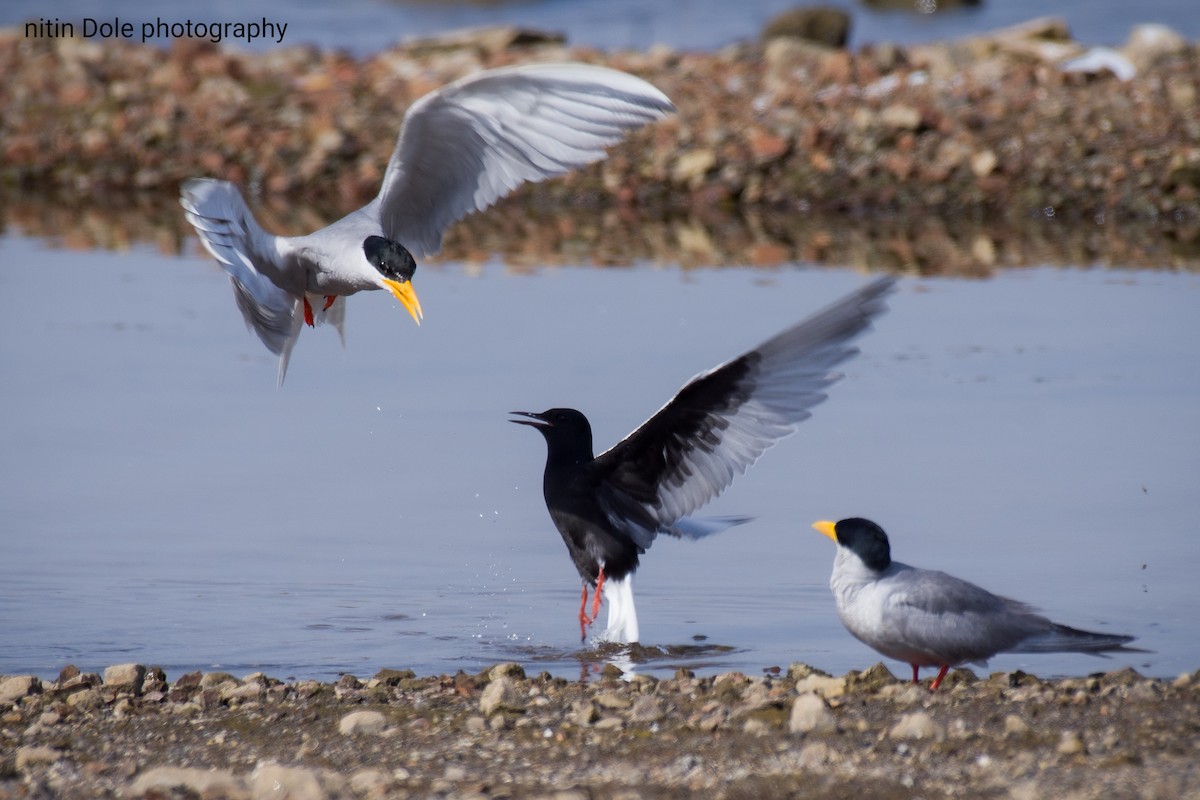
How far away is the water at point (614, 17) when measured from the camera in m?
31.5

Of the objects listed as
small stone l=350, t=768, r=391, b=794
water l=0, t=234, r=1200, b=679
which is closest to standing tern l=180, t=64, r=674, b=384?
water l=0, t=234, r=1200, b=679

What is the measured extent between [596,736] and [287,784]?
0.93 meters

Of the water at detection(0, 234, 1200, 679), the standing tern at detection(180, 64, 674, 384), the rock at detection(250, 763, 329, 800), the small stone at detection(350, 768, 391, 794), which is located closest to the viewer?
the rock at detection(250, 763, 329, 800)

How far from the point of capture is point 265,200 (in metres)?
18.6

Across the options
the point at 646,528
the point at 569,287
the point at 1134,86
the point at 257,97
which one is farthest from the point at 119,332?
the point at 1134,86

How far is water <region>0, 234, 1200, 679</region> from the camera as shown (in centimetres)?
654

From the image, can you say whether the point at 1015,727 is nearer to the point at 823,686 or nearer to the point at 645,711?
the point at 823,686

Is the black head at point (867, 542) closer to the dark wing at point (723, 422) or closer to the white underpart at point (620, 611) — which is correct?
the dark wing at point (723, 422)

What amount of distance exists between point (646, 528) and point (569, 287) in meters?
6.31

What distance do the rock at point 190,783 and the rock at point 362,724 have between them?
Result: 1.52 ft

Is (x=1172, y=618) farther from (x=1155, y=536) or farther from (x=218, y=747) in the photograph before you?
(x=218, y=747)

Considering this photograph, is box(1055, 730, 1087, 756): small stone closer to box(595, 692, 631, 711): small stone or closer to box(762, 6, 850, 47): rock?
box(595, 692, 631, 711): small stone

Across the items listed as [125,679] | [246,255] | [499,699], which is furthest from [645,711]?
[246,255]

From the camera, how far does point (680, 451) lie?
6.66 meters
